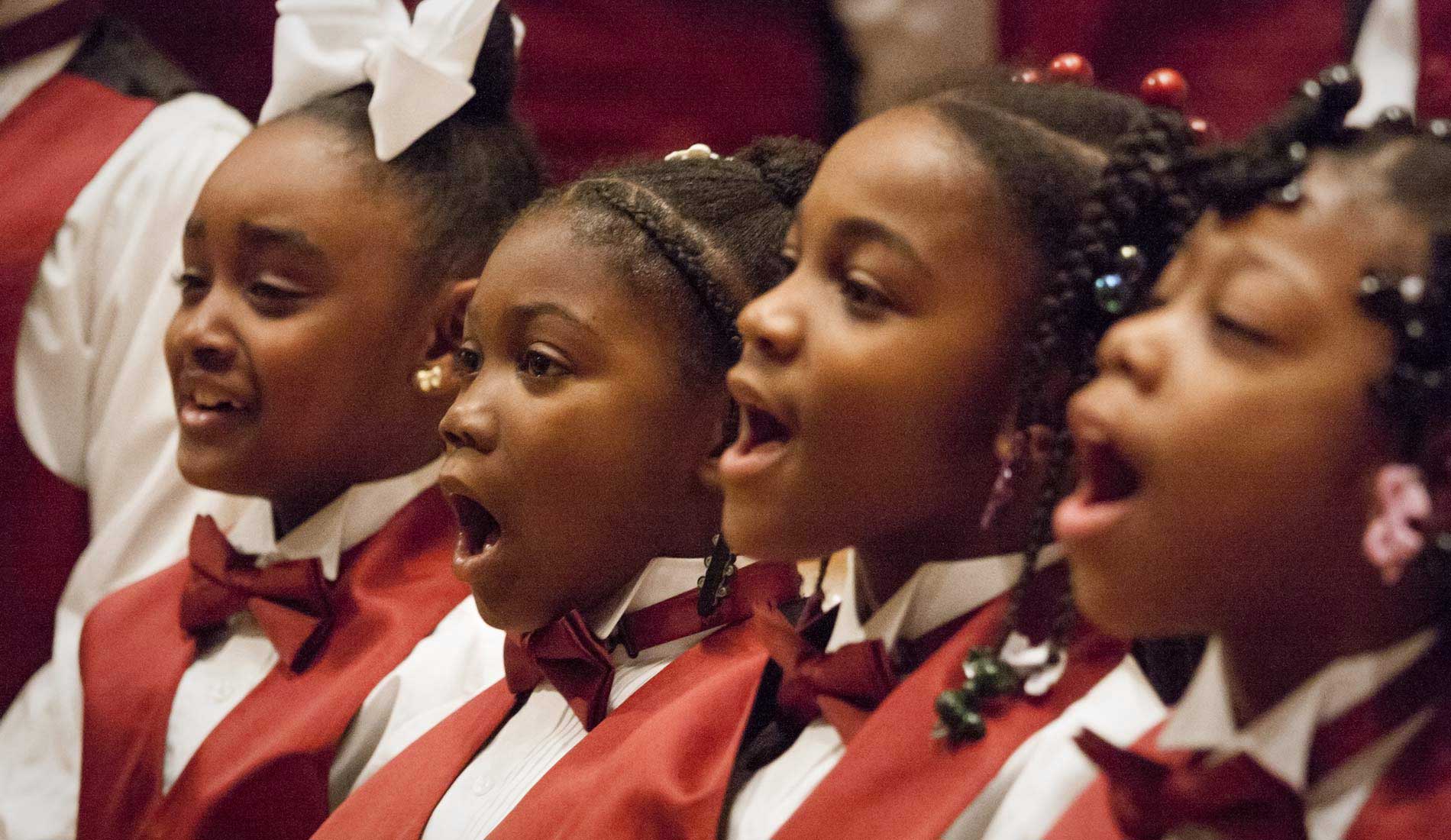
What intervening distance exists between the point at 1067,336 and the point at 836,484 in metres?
0.17

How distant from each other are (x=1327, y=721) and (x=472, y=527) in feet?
2.47

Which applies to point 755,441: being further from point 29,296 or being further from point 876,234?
point 29,296

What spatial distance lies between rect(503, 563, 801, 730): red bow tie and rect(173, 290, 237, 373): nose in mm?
494

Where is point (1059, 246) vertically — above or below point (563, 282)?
above

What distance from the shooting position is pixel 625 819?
3.96 feet

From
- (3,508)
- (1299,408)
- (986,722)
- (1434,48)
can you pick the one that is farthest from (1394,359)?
(3,508)

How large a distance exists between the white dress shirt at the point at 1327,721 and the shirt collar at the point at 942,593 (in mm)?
205

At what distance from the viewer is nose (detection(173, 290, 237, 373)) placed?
5.46ft

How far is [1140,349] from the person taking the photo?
90cm

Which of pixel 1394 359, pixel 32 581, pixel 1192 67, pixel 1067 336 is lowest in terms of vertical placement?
pixel 32 581

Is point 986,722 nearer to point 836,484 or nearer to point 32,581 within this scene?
point 836,484

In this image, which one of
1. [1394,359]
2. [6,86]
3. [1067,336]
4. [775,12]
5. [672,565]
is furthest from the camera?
[775,12]

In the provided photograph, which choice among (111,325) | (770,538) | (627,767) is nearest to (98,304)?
(111,325)

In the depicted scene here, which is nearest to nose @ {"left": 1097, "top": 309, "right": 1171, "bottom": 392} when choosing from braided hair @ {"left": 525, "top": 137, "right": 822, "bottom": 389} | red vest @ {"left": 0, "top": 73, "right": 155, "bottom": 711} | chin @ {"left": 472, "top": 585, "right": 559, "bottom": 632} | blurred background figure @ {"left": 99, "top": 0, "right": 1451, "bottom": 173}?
braided hair @ {"left": 525, "top": 137, "right": 822, "bottom": 389}
